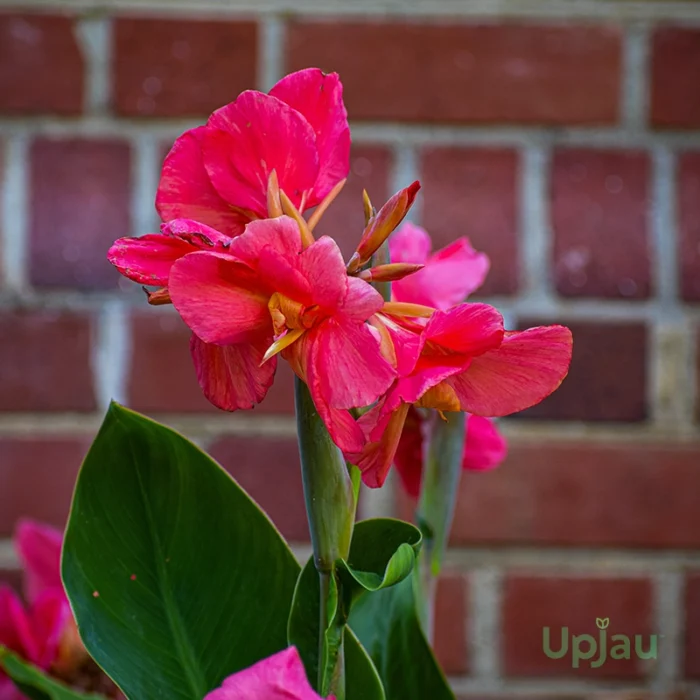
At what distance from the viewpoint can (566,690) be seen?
0.60 meters

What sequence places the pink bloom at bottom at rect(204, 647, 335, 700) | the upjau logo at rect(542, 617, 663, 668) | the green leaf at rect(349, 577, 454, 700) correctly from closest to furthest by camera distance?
1. the pink bloom at bottom at rect(204, 647, 335, 700)
2. the green leaf at rect(349, 577, 454, 700)
3. the upjau logo at rect(542, 617, 663, 668)

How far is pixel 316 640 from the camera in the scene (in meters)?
0.23

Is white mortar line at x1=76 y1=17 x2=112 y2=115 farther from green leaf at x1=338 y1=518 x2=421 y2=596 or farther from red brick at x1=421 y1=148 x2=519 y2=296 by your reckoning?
green leaf at x1=338 y1=518 x2=421 y2=596

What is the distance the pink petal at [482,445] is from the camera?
28cm

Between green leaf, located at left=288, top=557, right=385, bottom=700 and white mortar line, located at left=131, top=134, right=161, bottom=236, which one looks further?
white mortar line, located at left=131, top=134, right=161, bottom=236

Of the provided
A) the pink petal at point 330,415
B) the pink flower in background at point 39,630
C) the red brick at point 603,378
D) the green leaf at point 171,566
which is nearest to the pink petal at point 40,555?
the pink flower in background at point 39,630

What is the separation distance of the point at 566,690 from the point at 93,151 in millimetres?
509

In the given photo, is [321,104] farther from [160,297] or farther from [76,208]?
[76,208]

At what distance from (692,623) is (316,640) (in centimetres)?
47

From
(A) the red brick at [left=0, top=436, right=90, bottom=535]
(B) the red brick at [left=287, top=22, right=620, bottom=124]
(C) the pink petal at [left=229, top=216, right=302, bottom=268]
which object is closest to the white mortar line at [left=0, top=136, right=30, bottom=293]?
(A) the red brick at [left=0, top=436, right=90, bottom=535]

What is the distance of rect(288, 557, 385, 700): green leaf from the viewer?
0.67 feet

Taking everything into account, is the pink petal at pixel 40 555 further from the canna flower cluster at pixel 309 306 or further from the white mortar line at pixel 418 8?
the white mortar line at pixel 418 8

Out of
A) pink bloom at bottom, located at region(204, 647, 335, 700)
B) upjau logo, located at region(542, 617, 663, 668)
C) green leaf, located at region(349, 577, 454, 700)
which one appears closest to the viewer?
pink bloom at bottom, located at region(204, 647, 335, 700)

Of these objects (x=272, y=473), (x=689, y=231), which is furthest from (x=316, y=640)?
(x=689, y=231)
